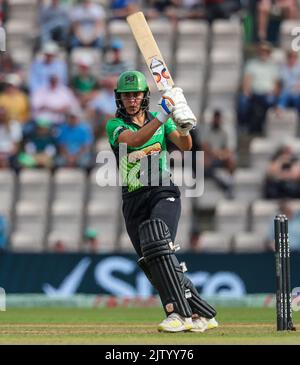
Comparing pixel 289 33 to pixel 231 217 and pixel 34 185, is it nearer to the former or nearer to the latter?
pixel 231 217

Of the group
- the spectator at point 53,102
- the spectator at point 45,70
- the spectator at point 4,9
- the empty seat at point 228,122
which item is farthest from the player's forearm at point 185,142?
the spectator at point 4,9

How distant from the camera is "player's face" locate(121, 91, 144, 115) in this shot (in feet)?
29.0

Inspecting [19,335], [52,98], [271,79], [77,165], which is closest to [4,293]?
[77,165]

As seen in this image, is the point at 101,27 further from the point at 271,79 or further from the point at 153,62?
the point at 153,62

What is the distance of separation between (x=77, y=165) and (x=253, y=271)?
3.15 meters

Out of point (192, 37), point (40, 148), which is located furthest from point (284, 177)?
point (40, 148)

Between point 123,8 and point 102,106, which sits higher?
point 123,8

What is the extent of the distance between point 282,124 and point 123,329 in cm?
796

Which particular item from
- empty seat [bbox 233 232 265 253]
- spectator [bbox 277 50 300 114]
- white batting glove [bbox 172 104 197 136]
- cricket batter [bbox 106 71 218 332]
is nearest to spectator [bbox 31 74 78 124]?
spectator [bbox 277 50 300 114]

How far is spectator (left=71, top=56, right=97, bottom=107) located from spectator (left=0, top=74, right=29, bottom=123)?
720 mm

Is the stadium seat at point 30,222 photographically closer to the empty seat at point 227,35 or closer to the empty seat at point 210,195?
the empty seat at point 210,195

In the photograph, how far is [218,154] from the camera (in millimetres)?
16484

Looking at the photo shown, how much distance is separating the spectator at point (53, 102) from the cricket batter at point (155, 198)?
27.8 ft

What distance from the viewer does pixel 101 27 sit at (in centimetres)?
1856
